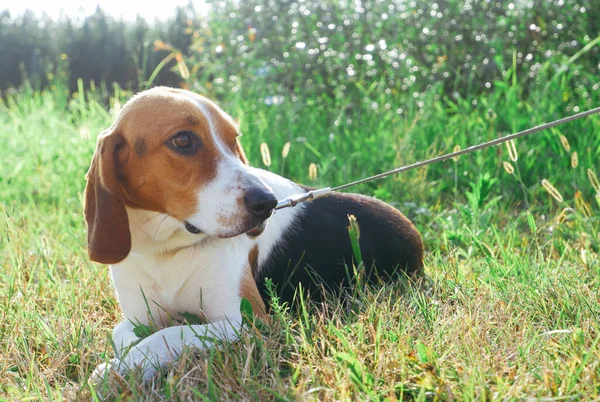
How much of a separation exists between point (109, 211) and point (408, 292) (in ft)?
4.21

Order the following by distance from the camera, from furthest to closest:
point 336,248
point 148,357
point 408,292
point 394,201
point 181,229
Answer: point 394,201 < point 336,248 < point 408,292 < point 181,229 < point 148,357

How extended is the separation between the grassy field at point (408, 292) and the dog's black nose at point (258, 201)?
39 cm

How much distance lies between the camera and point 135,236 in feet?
8.96

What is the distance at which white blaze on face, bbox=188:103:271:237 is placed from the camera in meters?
2.44

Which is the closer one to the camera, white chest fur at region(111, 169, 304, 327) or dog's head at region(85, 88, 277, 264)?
dog's head at region(85, 88, 277, 264)

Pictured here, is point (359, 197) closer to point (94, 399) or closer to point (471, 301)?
point (471, 301)

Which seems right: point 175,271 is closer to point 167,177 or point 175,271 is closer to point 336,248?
point 167,177

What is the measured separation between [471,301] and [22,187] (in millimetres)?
4212

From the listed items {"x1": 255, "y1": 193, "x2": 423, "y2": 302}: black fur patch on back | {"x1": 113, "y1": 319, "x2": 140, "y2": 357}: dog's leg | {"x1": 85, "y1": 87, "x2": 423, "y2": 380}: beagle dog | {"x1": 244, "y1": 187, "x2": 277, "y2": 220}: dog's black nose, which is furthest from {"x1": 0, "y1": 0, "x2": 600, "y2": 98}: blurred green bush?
{"x1": 244, "y1": 187, "x2": 277, "y2": 220}: dog's black nose

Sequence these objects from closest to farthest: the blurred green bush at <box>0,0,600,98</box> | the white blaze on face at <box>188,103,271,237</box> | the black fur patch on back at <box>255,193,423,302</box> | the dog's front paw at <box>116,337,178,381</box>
Result: the dog's front paw at <box>116,337,178,381</box>, the white blaze on face at <box>188,103,271,237</box>, the black fur patch on back at <box>255,193,423,302</box>, the blurred green bush at <box>0,0,600,98</box>

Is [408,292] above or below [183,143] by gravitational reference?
below

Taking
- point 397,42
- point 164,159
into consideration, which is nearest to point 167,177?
point 164,159

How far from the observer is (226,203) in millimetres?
2441

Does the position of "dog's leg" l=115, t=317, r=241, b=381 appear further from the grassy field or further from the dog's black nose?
the dog's black nose
